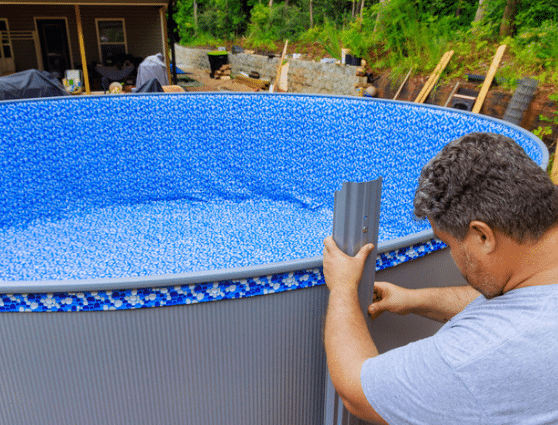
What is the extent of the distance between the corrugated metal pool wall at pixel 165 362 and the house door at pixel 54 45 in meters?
12.6

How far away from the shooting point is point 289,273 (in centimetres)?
158

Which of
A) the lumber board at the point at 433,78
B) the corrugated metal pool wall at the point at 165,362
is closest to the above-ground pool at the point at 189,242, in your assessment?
the corrugated metal pool wall at the point at 165,362

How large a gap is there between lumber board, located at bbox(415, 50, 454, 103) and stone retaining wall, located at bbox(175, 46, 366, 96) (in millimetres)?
1706

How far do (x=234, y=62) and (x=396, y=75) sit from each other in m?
10.9

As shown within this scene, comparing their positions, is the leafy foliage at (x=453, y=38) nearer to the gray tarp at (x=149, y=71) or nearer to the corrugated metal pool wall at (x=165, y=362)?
the gray tarp at (x=149, y=71)

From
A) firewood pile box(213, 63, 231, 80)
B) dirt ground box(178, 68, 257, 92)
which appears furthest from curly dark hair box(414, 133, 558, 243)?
firewood pile box(213, 63, 231, 80)

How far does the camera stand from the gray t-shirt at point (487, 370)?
87 cm

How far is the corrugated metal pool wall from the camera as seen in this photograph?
1.54m

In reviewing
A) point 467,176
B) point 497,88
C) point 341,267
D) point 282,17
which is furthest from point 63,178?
point 282,17

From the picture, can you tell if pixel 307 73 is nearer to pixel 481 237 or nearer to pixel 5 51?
pixel 5 51

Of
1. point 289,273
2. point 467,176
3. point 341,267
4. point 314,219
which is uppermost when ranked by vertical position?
point 467,176

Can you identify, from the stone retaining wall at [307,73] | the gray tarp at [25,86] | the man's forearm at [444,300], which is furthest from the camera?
the stone retaining wall at [307,73]

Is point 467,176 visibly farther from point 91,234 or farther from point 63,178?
point 63,178

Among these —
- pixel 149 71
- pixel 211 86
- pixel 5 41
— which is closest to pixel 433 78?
pixel 149 71
